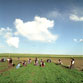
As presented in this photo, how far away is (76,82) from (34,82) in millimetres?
5886

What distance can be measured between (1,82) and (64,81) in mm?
8813

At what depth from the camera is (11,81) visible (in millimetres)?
16281

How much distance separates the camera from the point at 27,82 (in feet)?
52.5

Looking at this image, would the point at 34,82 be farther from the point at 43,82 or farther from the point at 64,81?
the point at 64,81

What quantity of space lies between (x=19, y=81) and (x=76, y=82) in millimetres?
8027

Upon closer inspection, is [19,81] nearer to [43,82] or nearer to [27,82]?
[27,82]

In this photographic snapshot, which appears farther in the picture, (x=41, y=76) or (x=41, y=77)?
(x=41, y=76)

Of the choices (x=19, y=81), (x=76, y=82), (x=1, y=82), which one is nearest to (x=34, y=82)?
(x=19, y=81)

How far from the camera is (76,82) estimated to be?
16.1 m

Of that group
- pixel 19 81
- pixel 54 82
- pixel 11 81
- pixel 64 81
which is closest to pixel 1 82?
pixel 11 81

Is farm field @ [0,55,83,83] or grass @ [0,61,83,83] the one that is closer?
grass @ [0,61,83,83]

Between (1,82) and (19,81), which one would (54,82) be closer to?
(19,81)

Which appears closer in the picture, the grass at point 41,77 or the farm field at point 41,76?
the grass at point 41,77

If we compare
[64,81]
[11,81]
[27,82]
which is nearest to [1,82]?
[11,81]
